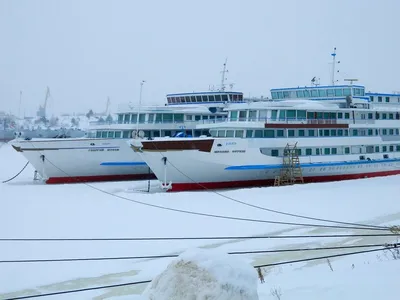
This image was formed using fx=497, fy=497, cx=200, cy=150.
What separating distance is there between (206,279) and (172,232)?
10303 millimetres

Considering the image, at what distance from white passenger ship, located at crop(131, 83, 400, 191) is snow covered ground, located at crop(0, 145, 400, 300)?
236cm

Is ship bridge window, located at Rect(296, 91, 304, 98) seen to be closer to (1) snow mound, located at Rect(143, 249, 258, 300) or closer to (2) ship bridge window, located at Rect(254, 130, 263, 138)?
(2) ship bridge window, located at Rect(254, 130, 263, 138)

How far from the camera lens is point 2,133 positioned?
101 meters

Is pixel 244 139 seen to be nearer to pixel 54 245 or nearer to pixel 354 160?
pixel 354 160

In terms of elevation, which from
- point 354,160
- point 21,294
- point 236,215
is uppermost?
point 354,160

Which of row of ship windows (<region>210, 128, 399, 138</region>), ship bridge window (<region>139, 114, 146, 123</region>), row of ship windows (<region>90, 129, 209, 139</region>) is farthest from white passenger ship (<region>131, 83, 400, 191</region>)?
ship bridge window (<region>139, 114, 146, 123</region>)

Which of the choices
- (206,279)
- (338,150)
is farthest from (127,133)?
(206,279)

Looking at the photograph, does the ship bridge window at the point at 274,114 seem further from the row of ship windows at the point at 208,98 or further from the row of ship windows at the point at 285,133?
the row of ship windows at the point at 208,98

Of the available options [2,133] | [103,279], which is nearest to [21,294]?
[103,279]

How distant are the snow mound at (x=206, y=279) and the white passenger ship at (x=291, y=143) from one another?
A: 65.0 feet

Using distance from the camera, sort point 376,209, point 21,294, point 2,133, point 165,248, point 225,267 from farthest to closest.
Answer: point 2,133 → point 376,209 → point 165,248 → point 21,294 → point 225,267

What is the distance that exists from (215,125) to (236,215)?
10262 millimetres

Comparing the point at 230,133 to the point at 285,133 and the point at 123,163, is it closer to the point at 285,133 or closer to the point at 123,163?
the point at 285,133

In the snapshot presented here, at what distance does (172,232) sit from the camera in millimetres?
15305
